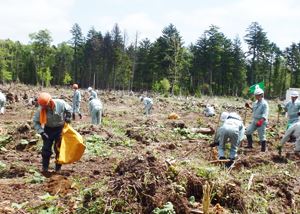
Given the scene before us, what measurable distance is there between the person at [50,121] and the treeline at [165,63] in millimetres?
46714

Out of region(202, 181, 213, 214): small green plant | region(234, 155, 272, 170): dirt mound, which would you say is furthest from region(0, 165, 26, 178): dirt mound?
region(234, 155, 272, 170): dirt mound

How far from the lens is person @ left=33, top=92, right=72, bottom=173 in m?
7.68

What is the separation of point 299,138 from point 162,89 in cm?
4342

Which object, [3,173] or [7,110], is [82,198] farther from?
[7,110]

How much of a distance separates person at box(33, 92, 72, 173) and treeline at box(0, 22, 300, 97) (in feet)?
153

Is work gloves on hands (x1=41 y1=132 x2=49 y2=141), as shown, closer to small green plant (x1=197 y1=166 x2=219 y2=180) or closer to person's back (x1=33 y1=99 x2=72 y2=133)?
person's back (x1=33 y1=99 x2=72 y2=133)

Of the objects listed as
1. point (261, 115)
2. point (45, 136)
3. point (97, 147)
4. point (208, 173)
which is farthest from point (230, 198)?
point (261, 115)

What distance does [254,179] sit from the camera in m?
7.02

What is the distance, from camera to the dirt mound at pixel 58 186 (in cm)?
610

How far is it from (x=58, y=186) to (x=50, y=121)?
188 centimetres

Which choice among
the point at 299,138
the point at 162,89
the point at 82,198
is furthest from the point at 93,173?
the point at 162,89

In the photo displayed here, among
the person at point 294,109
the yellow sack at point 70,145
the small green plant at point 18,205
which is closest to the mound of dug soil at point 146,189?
the small green plant at point 18,205

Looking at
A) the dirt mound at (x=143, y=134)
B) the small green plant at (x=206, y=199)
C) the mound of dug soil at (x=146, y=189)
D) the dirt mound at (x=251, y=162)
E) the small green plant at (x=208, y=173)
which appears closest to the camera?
the mound of dug soil at (x=146, y=189)

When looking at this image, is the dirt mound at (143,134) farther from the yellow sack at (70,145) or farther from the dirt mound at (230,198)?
the dirt mound at (230,198)
